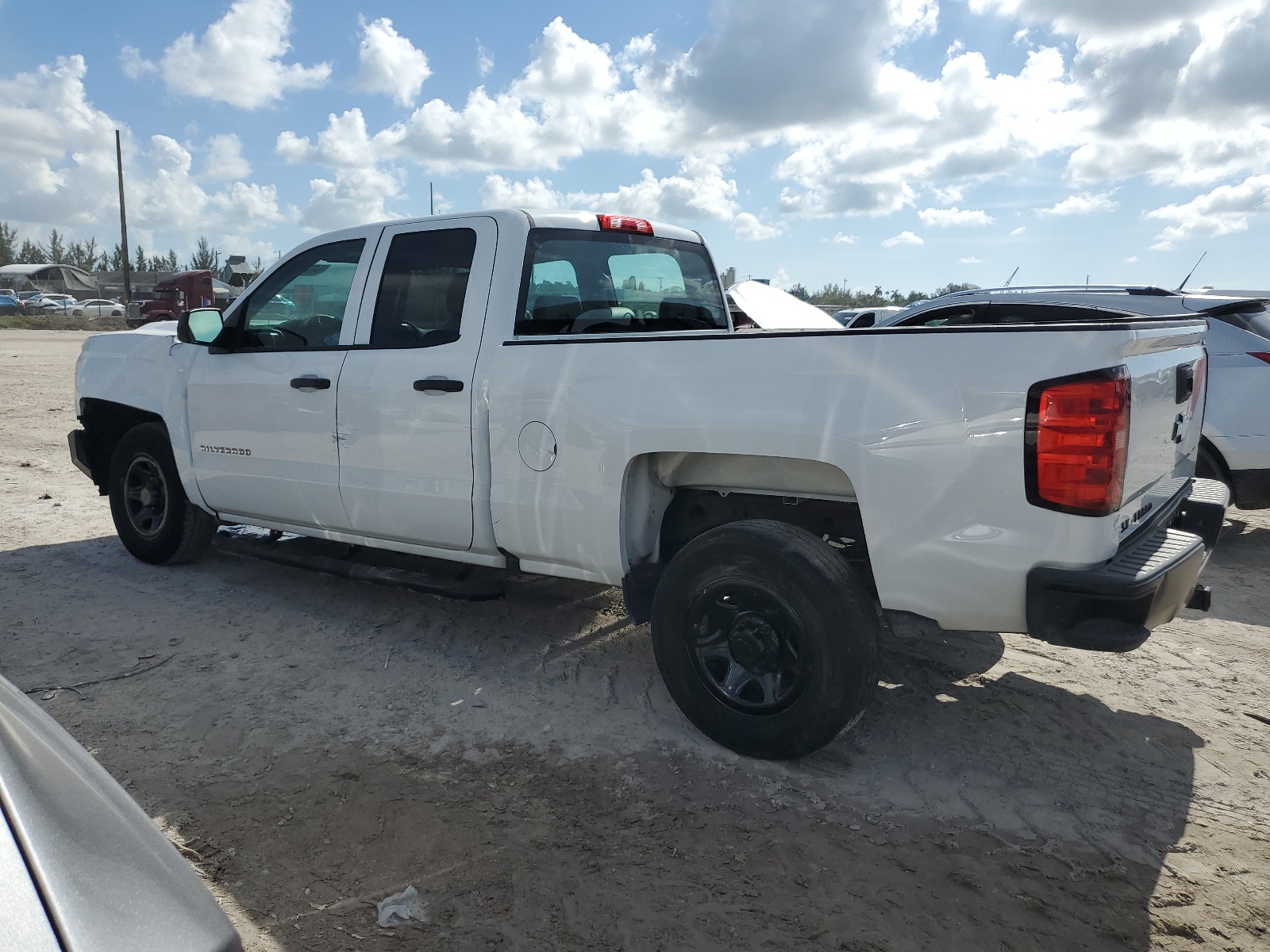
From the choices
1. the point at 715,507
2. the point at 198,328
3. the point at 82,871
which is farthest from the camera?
the point at 198,328

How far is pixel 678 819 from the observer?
9.77 feet

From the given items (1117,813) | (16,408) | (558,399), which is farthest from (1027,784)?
(16,408)

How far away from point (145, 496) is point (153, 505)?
3.0 inches

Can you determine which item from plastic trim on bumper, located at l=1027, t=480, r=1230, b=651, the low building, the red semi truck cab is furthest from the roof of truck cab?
the low building

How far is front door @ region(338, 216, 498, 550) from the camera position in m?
4.02

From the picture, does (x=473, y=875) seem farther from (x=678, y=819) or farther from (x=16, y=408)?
(x=16, y=408)

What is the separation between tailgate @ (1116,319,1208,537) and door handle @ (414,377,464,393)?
8.28 feet

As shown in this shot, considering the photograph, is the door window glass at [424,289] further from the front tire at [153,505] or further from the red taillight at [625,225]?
the front tire at [153,505]

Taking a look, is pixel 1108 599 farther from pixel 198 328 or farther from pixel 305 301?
pixel 198 328

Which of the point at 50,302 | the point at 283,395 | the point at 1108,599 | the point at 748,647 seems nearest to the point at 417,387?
the point at 283,395

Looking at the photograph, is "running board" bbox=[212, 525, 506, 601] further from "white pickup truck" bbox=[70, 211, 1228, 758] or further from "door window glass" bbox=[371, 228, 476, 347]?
"door window glass" bbox=[371, 228, 476, 347]

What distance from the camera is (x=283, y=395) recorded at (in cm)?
466

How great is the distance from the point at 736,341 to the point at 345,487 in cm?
221

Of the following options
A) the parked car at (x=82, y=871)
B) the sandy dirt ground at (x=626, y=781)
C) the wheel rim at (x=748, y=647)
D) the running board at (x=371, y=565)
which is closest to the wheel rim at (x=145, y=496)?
the running board at (x=371, y=565)
